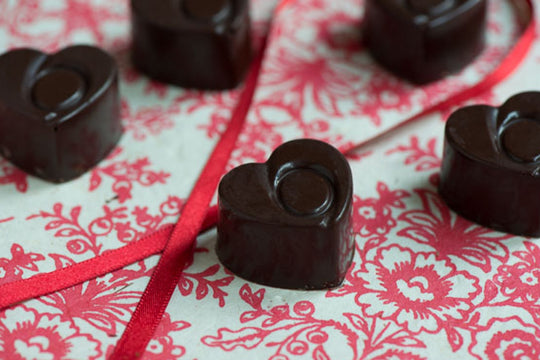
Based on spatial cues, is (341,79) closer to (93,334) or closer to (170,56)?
(170,56)

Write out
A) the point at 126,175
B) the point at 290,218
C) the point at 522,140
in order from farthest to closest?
1. the point at 126,175
2. the point at 522,140
3. the point at 290,218

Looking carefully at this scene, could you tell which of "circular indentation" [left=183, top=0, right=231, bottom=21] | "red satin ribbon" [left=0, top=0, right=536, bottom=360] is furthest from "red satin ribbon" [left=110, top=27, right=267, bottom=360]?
"circular indentation" [left=183, top=0, right=231, bottom=21]

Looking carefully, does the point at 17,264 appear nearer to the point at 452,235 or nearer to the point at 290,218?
the point at 290,218

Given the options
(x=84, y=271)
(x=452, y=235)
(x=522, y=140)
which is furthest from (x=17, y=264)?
(x=522, y=140)

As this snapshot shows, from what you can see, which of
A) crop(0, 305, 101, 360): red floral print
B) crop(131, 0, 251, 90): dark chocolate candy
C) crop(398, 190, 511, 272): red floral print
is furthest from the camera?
crop(131, 0, 251, 90): dark chocolate candy

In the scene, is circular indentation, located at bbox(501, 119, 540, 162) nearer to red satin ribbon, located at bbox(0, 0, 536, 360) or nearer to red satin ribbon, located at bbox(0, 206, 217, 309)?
red satin ribbon, located at bbox(0, 0, 536, 360)

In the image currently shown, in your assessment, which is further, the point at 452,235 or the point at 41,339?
the point at 452,235
